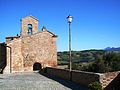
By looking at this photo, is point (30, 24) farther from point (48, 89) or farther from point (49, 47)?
point (48, 89)

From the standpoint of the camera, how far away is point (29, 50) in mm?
35656

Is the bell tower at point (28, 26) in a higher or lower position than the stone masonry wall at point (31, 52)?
higher

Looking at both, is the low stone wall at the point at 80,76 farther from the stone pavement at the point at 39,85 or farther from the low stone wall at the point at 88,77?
the stone pavement at the point at 39,85

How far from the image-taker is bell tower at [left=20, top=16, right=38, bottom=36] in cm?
3709

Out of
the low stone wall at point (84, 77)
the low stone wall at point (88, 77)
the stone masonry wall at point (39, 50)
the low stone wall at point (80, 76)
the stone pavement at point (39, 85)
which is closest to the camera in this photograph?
the low stone wall at point (88, 77)

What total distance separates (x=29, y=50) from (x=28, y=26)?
4.02 metres

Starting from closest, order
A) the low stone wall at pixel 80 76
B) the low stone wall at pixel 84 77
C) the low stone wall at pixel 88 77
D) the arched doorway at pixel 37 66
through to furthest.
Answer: the low stone wall at pixel 88 77 → the low stone wall at pixel 84 77 → the low stone wall at pixel 80 76 → the arched doorway at pixel 37 66

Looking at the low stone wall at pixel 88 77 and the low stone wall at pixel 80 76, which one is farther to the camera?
the low stone wall at pixel 80 76

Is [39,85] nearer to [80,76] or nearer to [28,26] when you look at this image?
[80,76]

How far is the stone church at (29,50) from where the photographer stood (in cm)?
3431

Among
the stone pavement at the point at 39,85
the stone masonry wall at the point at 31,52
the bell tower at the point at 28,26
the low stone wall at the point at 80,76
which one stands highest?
the bell tower at the point at 28,26

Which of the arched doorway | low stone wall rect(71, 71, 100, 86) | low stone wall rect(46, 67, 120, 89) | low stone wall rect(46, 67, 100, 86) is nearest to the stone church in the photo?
the arched doorway

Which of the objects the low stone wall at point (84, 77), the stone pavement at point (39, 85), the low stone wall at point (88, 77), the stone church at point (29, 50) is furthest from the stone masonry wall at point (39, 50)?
the low stone wall at point (84, 77)

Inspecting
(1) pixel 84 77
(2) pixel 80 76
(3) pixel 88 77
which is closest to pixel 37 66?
(2) pixel 80 76
